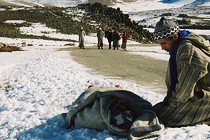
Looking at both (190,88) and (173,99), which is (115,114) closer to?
(173,99)

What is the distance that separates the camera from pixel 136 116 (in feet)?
20.4

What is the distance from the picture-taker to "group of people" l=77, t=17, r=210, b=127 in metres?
5.73

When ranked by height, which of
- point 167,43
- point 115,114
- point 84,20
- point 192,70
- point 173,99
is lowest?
point 115,114

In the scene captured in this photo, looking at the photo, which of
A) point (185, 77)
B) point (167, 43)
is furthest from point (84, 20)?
point (185, 77)

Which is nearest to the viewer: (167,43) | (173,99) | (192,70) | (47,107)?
(192,70)

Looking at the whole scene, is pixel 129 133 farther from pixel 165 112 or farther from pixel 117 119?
pixel 165 112

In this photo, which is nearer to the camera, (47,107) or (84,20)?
(47,107)

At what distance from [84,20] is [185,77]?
59.2 m

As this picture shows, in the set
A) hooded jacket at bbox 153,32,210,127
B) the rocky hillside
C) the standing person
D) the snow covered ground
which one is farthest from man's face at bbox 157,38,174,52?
the rocky hillside

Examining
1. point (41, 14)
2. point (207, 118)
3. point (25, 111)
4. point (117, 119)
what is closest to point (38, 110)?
point (25, 111)

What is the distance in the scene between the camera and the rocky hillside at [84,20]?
5844 centimetres

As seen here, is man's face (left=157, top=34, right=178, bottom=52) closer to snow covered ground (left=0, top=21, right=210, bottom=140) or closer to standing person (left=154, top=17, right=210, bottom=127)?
standing person (left=154, top=17, right=210, bottom=127)

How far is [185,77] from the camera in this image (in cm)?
575

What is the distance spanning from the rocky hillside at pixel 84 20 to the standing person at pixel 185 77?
4831 cm
